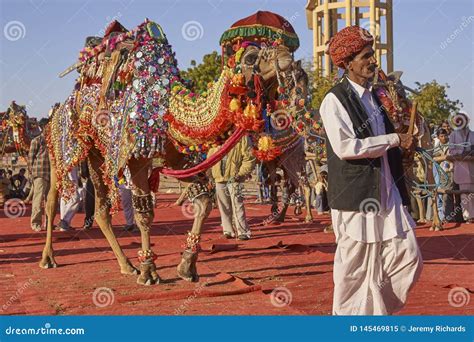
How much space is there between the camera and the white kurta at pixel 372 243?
5.21 metres

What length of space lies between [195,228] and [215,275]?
824mm

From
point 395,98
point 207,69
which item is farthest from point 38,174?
point 207,69

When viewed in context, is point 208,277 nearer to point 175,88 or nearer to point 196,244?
point 196,244

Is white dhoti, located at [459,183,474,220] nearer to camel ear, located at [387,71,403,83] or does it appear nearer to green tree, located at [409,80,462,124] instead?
camel ear, located at [387,71,403,83]

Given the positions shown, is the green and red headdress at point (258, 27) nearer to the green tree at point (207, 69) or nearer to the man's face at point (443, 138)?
the man's face at point (443, 138)

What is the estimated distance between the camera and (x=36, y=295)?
26.5ft

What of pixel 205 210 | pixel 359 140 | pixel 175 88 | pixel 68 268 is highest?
pixel 175 88

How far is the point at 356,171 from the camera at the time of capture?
5238 mm

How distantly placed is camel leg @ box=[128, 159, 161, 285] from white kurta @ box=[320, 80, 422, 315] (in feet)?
11.4

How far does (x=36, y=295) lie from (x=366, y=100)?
4.28 m

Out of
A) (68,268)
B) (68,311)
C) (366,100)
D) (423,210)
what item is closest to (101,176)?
(68,268)

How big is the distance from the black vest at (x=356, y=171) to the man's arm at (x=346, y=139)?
0.04m

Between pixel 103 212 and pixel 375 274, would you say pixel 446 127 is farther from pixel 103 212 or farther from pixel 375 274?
pixel 375 274

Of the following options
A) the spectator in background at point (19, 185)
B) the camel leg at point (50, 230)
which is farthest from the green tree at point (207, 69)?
the camel leg at point (50, 230)
